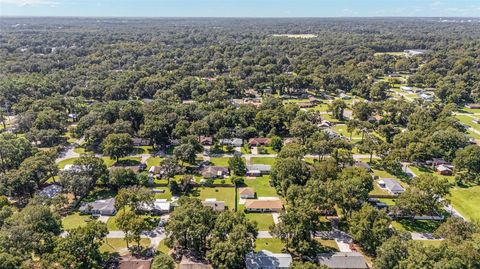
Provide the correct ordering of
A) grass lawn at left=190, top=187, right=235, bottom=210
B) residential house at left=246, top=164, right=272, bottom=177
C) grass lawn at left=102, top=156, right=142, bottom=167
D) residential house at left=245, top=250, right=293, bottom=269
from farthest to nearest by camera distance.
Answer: grass lawn at left=102, top=156, right=142, bottom=167 → residential house at left=246, top=164, right=272, bottom=177 → grass lawn at left=190, top=187, right=235, bottom=210 → residential house at left=245, top=250, right=293, bottom=269

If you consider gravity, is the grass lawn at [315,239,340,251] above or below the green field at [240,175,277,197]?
below

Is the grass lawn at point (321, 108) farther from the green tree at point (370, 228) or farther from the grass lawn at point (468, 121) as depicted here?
the green tree at point (370, 228)

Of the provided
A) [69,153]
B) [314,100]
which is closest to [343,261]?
[69,153]

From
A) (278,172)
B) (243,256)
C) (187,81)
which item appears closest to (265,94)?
(187,81)

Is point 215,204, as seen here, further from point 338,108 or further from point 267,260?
point 338,108

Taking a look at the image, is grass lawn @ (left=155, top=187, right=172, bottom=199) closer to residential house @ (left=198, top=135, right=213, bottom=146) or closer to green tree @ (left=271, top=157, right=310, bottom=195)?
green tree @ (left=271, top=157, right=310, bottom=195)

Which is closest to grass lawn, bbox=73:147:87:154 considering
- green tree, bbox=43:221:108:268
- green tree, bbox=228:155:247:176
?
green tree, bbox=228:155:247:176
